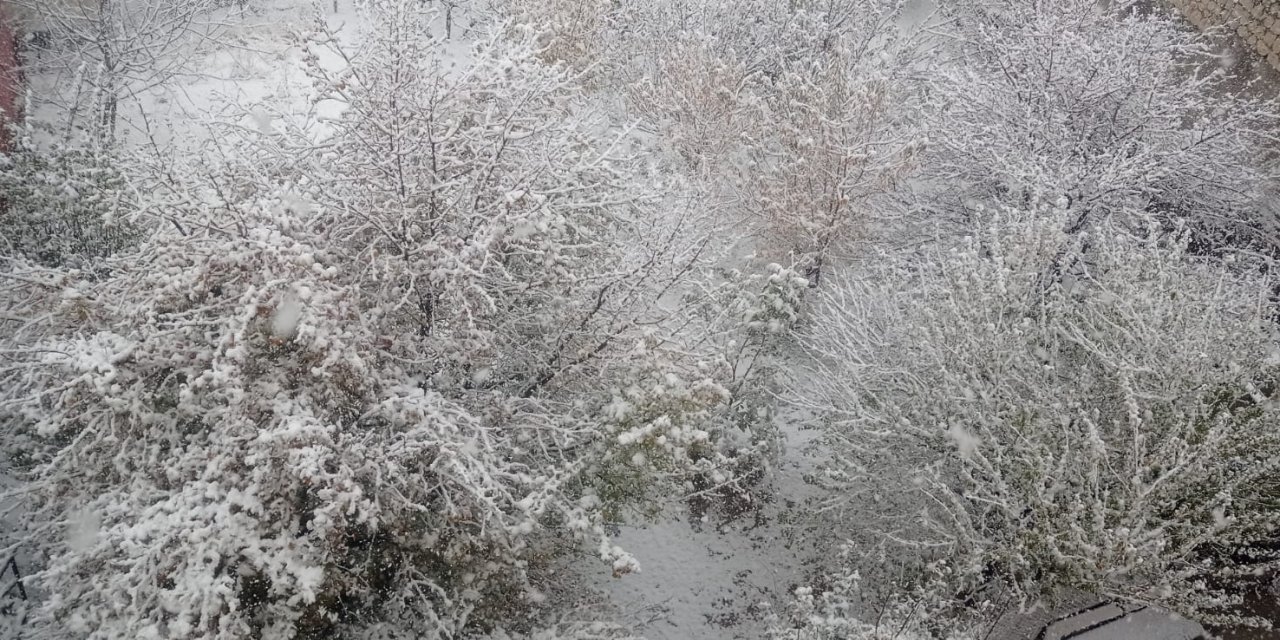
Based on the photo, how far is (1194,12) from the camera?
50.5ft

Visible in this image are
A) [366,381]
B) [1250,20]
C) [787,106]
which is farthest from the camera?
[1250,20]

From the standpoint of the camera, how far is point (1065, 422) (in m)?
7.44

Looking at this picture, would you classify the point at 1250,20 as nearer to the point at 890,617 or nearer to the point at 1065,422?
the point at 1065,422

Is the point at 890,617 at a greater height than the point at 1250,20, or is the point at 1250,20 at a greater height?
the point at 1250,20

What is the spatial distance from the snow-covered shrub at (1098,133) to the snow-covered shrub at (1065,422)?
7.83 feet

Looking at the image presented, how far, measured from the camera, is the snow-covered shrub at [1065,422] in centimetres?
710

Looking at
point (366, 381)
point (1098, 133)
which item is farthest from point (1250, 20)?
point (366, 381)

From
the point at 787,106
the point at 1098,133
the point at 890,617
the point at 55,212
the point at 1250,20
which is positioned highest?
the point at 55,212

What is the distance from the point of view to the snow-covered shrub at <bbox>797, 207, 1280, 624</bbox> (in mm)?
7098

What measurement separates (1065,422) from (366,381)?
6.63 meters

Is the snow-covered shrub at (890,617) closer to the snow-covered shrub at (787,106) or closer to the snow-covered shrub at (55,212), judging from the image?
the snow-covered shrub at (787,106)

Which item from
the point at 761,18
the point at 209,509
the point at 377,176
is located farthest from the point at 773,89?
the point at 209,509

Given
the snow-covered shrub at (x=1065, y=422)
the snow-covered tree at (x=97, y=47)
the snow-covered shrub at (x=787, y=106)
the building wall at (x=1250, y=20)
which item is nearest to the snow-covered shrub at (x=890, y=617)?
the snow-covered shrub at (x=1065, y=422)

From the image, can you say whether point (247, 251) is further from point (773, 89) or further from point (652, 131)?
point (773, 89)
